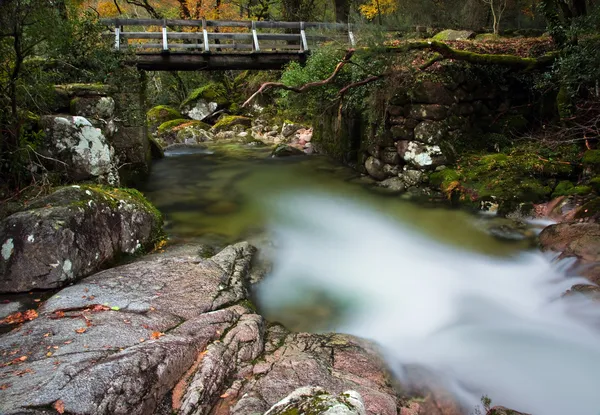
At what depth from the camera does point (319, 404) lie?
194cm

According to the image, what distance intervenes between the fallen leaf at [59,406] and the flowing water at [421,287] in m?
2.86

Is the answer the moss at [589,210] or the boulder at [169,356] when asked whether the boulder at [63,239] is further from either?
the moss at [589,210]

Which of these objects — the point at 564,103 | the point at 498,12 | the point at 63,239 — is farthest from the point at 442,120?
the point at 498,12

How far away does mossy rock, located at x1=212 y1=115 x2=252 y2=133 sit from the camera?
2138 cm

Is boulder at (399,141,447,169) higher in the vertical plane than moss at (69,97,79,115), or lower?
lower

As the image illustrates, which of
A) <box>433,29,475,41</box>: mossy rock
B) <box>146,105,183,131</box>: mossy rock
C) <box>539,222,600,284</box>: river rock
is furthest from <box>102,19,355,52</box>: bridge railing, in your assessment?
<box>539,222,600,284</box>: river rock

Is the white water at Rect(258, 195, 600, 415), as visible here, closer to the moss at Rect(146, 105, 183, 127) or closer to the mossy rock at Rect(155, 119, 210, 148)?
the mossy rock at Rect(155, 119, 210, 148)

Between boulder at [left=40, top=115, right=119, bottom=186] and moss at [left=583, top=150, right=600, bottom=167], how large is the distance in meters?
9.35

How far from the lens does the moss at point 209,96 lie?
2358 cm

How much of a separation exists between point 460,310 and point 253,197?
609cm

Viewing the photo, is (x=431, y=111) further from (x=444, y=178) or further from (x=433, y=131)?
(x=444, y=178)

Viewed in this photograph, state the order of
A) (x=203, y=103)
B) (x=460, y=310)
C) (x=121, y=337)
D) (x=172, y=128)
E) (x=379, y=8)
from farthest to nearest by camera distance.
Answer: (x=203, y=103)
(x=379, y=8)
(x=172, y=128)
(x=460, y=310)
(x=121, y=337)

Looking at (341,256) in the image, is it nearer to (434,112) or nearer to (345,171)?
(434,112)

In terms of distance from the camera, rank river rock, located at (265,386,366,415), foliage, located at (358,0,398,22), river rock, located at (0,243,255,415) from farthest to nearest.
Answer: foliage, located at (358,0,398,22)
river rock, located at (0,243,255,415)
river rock, located at (265,386,366,415)
